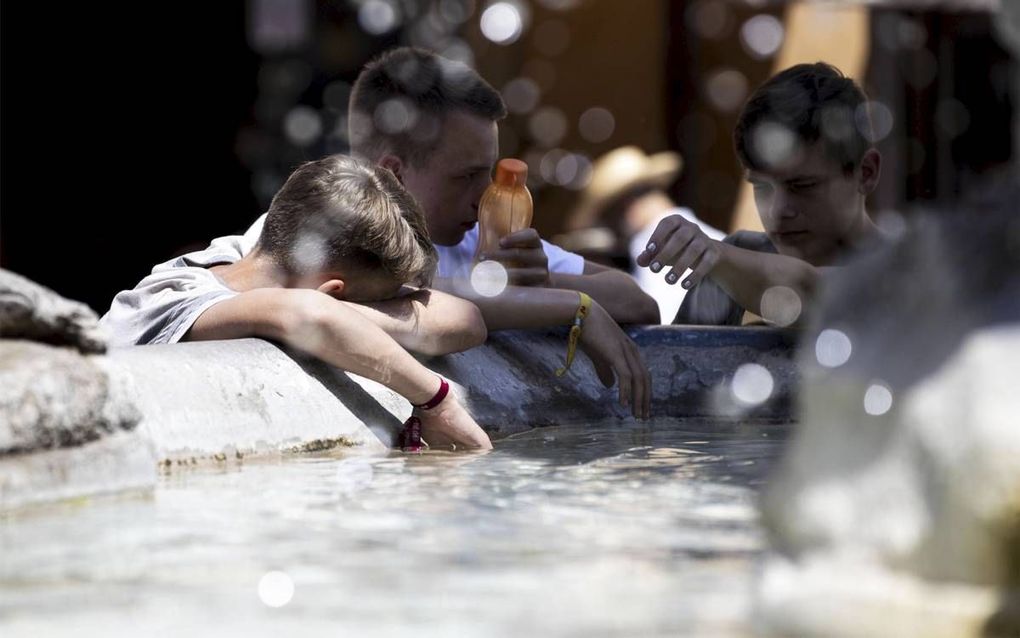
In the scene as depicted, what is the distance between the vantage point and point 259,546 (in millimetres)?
2092

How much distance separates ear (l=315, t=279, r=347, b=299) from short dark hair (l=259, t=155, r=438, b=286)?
0.05 metres

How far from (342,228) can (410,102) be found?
1381 mm

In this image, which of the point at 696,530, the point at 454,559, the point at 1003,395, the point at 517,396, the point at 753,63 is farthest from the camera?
the point at 753,63

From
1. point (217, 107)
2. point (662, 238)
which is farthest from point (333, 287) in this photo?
point (217, 107)

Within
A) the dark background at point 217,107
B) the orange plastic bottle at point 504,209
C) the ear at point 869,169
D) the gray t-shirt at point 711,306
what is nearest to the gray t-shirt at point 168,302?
the orange plastic bottle at point 504,209

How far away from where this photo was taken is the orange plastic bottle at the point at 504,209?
14.4 ft

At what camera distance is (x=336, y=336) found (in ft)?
11.0

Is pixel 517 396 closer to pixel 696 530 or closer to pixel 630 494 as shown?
pixel 630 494

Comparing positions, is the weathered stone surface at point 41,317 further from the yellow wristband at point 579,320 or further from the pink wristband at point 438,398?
the yellow wristband at point 579,320

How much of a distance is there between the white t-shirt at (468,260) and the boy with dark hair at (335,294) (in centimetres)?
78

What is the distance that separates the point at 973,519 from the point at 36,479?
4.76ft

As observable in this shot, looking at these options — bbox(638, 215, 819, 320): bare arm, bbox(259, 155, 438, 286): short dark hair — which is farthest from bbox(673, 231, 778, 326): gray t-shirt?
bbox(259, 155, 438, 286): short dark hair

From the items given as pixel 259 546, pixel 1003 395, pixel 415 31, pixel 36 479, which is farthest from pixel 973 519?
pixel 415 31

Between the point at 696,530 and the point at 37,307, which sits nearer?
the point at 696,530
